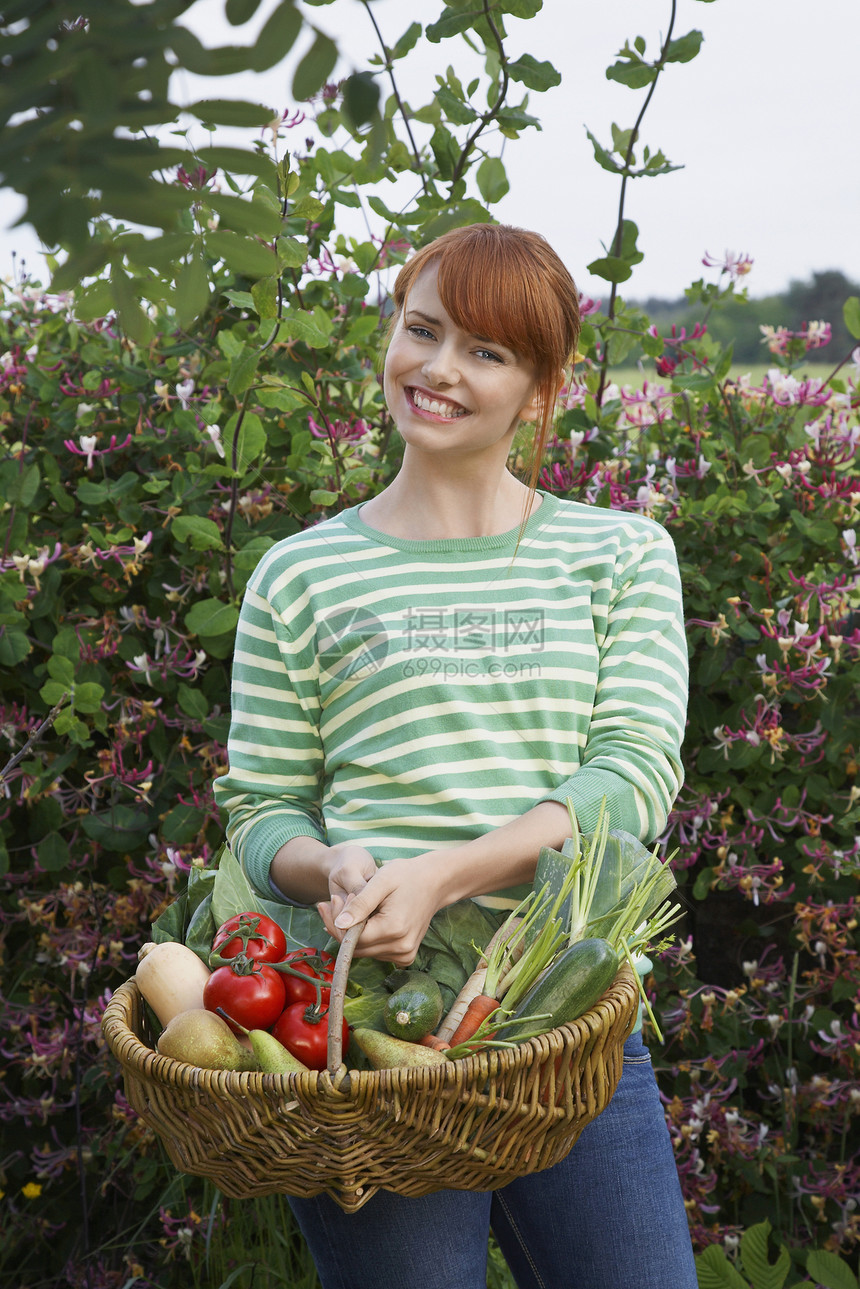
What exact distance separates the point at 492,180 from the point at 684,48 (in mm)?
393

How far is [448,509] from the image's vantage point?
155 centimetres

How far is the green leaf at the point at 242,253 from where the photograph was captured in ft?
2.31

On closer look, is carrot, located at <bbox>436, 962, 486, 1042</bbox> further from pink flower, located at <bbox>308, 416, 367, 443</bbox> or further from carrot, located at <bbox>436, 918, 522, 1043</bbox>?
pink flower, located at <bbox>308, 416, 367, 443</bbox>

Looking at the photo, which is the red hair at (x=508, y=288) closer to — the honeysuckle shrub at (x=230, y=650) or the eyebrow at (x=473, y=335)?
the eyebrow at (x=473, y=335)

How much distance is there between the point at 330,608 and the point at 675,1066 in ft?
4.23

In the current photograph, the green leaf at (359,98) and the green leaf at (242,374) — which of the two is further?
the green leaf at (242,374)

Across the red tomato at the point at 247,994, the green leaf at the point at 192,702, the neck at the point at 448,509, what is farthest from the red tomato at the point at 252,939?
the green leaf at the point at 192,702

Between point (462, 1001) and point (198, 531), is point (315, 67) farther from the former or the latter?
point (198, 531)

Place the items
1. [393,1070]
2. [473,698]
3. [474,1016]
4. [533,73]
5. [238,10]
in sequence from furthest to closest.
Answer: [533,73]
[473,698]
[474,1016]
[393,1070]
[238,10]

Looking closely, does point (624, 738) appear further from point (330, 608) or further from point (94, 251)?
point (94, 251)

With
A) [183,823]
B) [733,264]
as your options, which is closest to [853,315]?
[733,264]

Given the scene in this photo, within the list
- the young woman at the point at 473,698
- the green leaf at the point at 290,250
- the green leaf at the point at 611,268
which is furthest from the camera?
the green leaf at the point at 611,268

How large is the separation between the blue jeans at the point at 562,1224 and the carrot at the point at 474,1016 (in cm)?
22

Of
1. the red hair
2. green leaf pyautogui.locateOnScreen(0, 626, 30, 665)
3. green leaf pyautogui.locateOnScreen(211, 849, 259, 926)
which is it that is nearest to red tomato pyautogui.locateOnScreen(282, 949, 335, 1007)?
green leaf pyautogui.locateOnScreen(211, 849, 259, 926)
